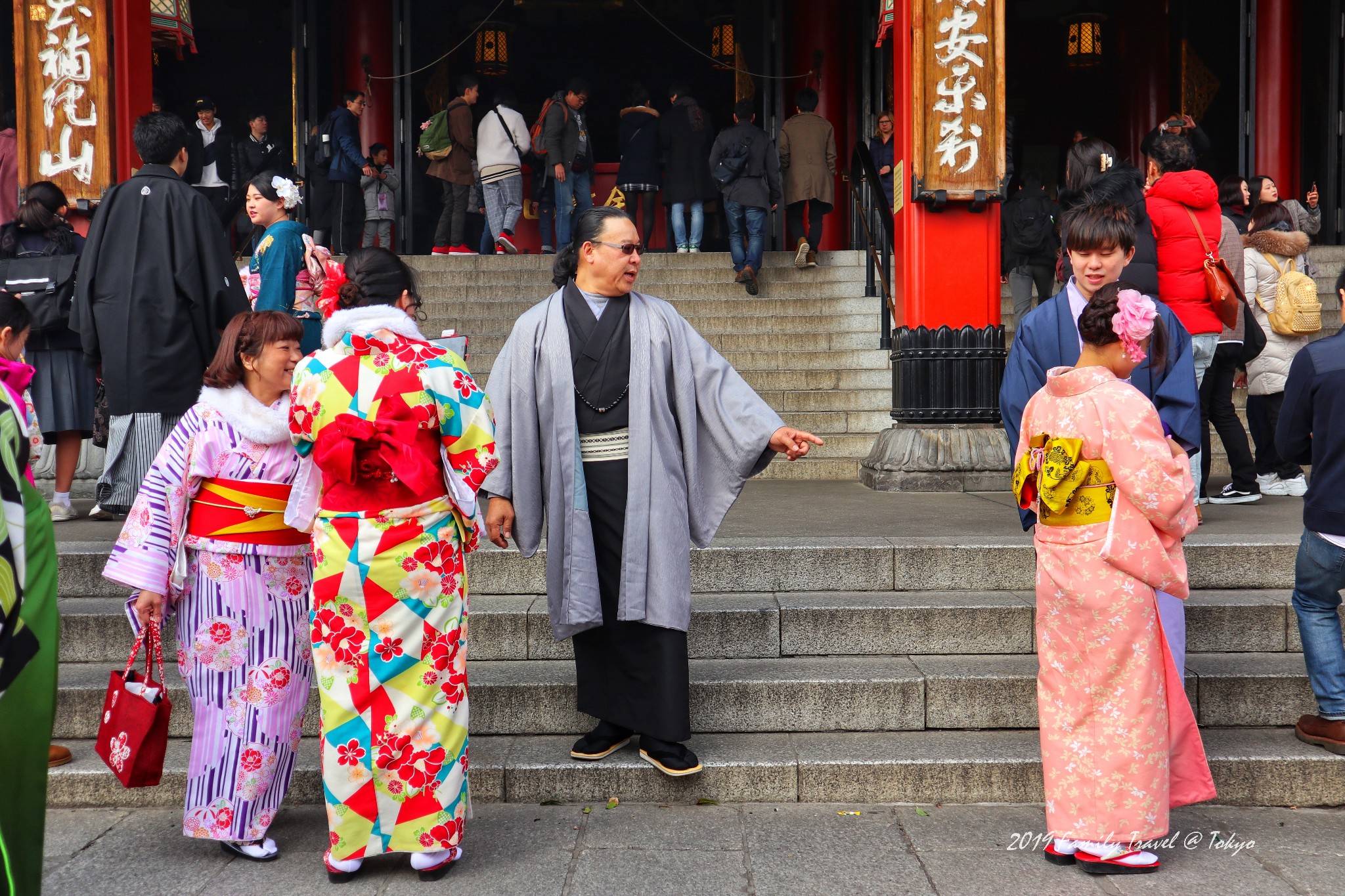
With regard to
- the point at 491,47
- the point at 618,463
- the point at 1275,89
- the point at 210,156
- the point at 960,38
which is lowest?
the point at 618,463

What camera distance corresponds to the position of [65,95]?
22.2 feet

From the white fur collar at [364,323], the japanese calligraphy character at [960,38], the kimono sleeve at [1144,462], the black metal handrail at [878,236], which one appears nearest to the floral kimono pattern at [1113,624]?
the kimono sleeve at [1144,462]

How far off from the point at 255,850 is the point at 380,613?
809mm

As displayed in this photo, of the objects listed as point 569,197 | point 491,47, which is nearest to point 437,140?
point 569,197

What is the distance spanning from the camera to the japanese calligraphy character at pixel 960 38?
6.44 meters

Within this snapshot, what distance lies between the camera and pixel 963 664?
397 cm

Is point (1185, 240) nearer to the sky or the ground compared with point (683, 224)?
nearer to the ground

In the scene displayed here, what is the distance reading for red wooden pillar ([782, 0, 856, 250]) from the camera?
11914mm

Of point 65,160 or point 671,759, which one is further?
point 65,160

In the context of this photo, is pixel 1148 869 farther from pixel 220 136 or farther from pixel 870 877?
pixel 220 136

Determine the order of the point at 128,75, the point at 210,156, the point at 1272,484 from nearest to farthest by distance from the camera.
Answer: the point at 1272,484
the point at 128,75
the point at 210,156

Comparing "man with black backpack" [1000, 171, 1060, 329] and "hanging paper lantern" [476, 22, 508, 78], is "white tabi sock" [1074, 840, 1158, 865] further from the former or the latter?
"hanging paper lantern" [476, 22, 508, 78]

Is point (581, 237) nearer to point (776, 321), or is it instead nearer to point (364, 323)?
point (364, 323)

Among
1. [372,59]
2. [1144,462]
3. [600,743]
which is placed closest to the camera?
[1144,462]
